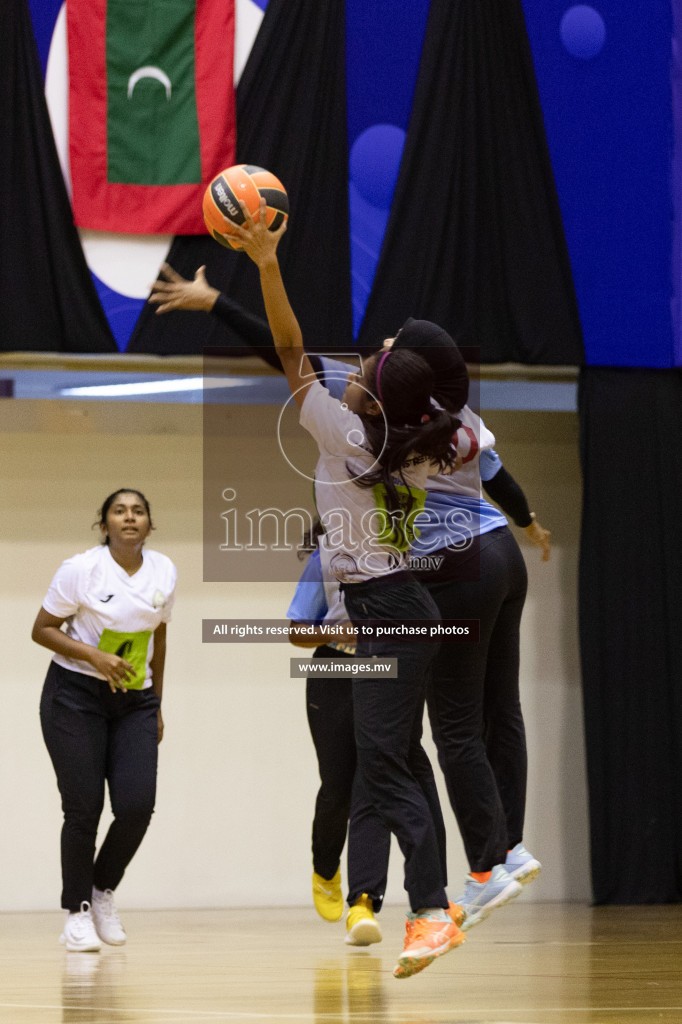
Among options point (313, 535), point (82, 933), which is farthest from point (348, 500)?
point (82, 933)

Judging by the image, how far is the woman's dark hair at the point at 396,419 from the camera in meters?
2.95

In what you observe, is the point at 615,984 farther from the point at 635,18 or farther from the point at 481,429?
the point at 635,18

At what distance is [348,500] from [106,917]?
2.02m

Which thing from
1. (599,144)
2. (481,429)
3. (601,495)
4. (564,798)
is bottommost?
(564,798)

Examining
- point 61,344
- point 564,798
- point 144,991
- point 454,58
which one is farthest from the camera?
point 564,798

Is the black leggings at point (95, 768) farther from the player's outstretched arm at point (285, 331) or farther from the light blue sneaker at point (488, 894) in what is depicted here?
the player's outstretched arm at point (285, 331)

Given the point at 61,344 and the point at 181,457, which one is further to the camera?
the point at 181,457

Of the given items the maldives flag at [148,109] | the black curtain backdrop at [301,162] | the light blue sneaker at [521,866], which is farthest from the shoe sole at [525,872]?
the maldives flag at [148,109]

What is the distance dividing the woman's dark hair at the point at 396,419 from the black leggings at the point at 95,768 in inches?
64.9

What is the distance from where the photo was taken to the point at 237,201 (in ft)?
12.0

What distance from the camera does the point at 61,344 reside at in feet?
18.2

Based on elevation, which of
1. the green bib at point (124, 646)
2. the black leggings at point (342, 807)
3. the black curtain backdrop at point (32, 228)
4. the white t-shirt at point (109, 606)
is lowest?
the black leggings at point (342, 807)

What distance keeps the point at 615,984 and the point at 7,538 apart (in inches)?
166

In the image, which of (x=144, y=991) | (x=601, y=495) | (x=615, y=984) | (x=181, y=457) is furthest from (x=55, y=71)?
(x=615, y=984)
